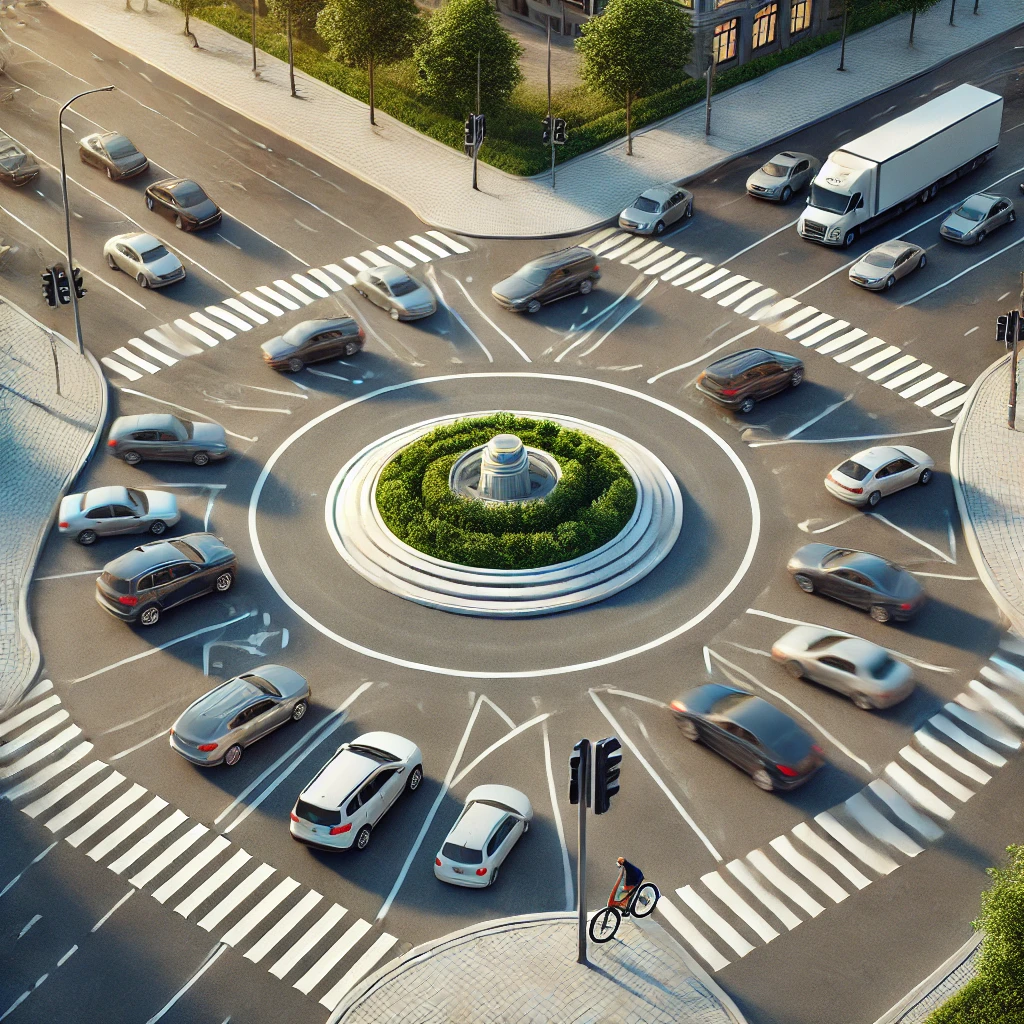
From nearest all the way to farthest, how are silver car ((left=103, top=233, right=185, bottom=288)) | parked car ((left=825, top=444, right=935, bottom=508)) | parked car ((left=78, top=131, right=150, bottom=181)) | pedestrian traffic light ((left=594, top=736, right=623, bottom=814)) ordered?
pedestrian traffic light ((left=594, top=736, right=623, bottom=814))
parked car ((left=825, top=444, right=935, bottom=508))
silver car ((left=103, top=233, right=185, bottom=288))
parked car ((left=78, top=131, right=150, bottom=181))

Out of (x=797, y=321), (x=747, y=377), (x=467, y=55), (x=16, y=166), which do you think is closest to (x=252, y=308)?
(x=16, y=166)

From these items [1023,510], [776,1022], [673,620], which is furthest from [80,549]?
[1023,510]

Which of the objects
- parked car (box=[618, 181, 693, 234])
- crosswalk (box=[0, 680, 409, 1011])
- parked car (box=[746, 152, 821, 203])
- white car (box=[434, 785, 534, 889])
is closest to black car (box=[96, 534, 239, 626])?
crosswalk (box=[0, 680, 409, 1011])

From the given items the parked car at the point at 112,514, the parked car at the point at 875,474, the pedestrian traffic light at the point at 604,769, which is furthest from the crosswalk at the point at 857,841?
the parked car at the point at 112,514

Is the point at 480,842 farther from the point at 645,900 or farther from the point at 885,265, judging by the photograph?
the point at 885,265

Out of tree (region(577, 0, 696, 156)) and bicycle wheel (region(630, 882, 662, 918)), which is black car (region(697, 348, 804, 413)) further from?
bicycle wheel (region(630, 882, 662, 918))
